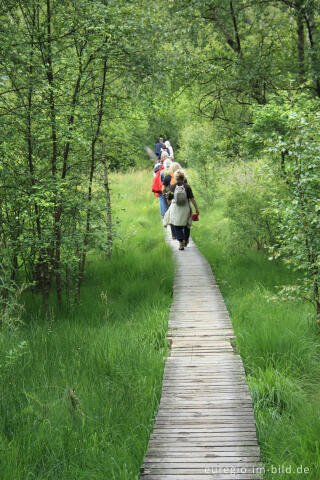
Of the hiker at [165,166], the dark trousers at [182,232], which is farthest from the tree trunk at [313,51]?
the hiker at [165,166]

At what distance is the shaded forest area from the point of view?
596 cm

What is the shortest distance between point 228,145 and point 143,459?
9.01 metres

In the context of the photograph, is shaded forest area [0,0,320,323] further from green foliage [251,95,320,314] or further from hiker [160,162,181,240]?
hiker [160,162,181,240]

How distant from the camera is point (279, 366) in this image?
5.31 meters

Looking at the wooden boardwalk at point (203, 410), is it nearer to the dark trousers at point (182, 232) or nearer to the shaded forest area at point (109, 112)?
the shaded forest area at point (109, 112)

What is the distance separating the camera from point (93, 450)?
12.2 ft

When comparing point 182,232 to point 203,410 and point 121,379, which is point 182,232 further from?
point 203,410

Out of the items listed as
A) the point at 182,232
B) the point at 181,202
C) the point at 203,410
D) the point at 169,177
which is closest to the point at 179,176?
the point at 181,202

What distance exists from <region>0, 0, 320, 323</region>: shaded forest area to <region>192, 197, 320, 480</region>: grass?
543mm

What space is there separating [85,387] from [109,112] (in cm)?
538

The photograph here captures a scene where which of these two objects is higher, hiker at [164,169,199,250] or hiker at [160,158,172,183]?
hiker at [160,158,172,183]

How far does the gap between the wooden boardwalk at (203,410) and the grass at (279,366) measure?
17 cm

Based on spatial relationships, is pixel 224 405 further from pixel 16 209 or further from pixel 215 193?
pixel 215 193

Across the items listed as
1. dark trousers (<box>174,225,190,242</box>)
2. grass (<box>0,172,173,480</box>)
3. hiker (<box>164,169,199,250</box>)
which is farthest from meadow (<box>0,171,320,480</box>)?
dark trousers (<box>174,225,190,242</box>)
